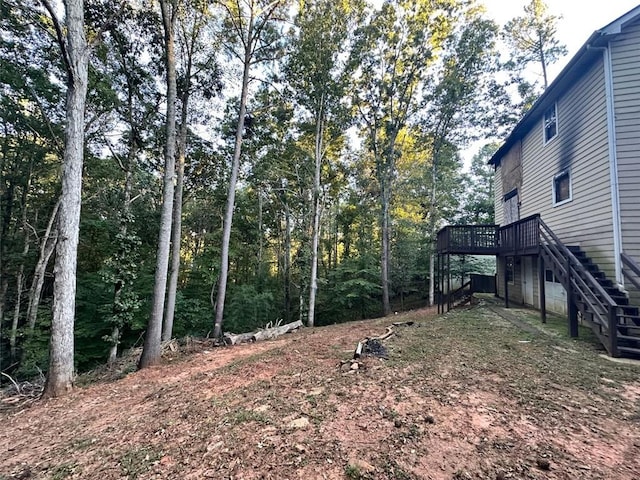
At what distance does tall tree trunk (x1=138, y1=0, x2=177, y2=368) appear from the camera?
6.46m

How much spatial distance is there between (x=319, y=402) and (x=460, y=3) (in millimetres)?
16520

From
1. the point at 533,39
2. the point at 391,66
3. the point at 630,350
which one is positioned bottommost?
the point at 630,350

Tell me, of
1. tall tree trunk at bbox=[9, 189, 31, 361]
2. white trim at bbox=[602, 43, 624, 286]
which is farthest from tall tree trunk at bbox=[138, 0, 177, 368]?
white trim at bbox=[602, 43, 624, 286]

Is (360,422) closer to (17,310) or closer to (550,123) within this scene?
(550,123)

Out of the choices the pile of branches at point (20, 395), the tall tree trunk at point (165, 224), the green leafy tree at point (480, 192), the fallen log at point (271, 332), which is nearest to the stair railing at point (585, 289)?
the fallen log at point (271, 332)

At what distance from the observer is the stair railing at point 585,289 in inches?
185

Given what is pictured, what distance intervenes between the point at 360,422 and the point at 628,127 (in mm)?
8358

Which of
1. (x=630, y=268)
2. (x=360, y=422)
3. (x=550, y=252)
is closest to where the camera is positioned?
(x=360, y=422)

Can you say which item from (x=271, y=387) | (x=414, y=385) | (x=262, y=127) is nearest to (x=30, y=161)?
(x=262, y=127)

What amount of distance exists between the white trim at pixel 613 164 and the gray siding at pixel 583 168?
114 mm

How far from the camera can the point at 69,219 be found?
196 inches

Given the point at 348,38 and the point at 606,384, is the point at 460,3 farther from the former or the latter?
the point at 606,384

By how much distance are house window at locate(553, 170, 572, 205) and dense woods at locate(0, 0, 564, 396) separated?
643 cm

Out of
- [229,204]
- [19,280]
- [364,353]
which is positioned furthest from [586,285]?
[19,280]
